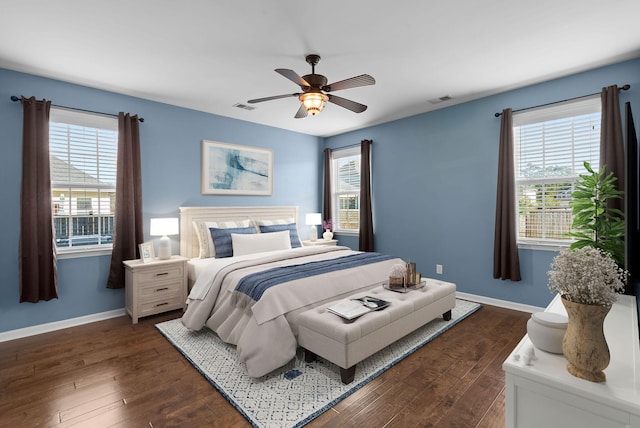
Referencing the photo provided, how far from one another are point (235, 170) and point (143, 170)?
1.31 metres

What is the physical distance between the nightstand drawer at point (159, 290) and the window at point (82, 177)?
2.53 feet

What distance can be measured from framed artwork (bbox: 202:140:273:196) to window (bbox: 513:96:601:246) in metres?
3.66

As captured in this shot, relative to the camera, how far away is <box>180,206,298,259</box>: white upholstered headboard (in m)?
4.24

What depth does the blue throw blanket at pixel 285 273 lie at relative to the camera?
8.48ft


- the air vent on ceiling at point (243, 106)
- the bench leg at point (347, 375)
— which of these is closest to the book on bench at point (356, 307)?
the bench leg at point (347, 375)

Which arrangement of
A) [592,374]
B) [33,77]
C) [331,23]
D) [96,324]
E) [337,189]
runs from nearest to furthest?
[592,374], [331,23], [33,77], [96,324], [337,189]

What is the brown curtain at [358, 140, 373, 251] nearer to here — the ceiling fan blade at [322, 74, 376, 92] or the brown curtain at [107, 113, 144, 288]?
the ceiling fan blade at [322, 74, 376, 92]

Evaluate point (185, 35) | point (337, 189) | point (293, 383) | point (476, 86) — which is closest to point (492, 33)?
point (476, 86)

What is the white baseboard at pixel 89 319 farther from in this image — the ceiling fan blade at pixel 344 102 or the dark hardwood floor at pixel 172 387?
the ceiling fan blade at pixel 344 102

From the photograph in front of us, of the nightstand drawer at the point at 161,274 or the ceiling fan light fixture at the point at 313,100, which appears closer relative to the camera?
the ceiling fan light fixture at the point at 313,100

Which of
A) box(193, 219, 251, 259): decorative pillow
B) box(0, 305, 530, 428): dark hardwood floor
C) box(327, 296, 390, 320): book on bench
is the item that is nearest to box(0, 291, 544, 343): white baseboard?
box(0, 305, 530, 428): dark hardwood floor

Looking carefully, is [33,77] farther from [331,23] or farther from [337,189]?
[337,189]

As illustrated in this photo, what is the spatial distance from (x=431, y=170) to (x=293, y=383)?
353 cm

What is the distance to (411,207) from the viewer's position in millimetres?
4805
